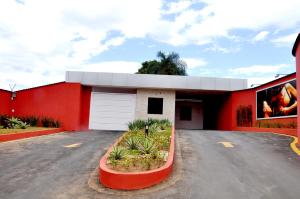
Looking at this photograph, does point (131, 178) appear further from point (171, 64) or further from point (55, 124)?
point (171, 64)

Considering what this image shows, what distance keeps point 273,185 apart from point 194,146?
203 inches

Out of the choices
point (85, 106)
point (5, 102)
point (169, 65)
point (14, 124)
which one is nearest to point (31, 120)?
point (5, 102)

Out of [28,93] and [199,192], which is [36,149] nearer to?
[199,192]

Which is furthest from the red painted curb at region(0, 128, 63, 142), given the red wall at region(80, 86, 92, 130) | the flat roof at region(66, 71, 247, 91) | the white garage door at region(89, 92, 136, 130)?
the flat roof at region(66, 71, 247, 91)

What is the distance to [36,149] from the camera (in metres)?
12.4

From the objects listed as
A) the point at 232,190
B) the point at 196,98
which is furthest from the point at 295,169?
the point at 196,98

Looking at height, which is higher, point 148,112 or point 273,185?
point 148,112

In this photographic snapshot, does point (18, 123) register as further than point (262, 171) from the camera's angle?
Yes

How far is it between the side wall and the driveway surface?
10.8m

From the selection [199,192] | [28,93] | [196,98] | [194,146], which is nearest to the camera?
[199,192]

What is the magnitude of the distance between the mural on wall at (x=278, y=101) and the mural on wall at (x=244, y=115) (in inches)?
41.8

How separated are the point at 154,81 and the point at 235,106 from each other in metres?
6.07

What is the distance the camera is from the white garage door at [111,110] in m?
23.7

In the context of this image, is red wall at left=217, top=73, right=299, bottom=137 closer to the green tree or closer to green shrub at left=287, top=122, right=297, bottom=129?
green shrub at left=287, top=122, right=297, bottom=129
